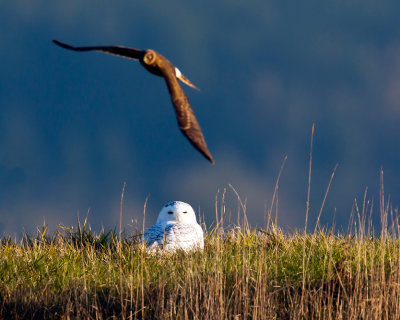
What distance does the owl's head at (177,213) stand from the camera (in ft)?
24.5

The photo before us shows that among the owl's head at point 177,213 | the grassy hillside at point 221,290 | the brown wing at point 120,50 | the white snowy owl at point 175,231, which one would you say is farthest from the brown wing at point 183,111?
the owl's head at point 177,213

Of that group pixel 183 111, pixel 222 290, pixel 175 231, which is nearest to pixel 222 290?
pixel 222 290

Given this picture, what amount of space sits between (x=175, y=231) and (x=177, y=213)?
0.48 meters

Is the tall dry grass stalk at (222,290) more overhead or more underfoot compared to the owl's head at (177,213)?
more underfoot

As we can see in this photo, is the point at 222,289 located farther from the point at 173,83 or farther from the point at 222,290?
the point at 173,83

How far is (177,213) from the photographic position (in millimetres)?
7473

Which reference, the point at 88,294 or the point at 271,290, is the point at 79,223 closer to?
the point at 88,294

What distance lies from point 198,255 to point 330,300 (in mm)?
2127

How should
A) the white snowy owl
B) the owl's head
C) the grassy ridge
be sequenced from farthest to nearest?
the owl's head
the white snowy owl
the grassy ridge

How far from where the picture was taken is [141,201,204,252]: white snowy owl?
6891 mm

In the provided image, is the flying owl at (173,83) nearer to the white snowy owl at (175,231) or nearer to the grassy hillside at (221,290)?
the grassy hillside at (221,290)

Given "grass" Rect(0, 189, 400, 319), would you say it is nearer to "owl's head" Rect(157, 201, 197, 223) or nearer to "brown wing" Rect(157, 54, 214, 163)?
"owl's head" Rect(157, 201, 197, 223)

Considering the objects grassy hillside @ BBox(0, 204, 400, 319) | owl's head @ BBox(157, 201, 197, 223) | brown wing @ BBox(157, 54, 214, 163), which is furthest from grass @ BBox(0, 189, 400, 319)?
brown wing @ BBox(157, 54, 214, 163)

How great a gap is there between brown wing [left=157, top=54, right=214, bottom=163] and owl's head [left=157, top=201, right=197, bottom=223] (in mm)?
4353
